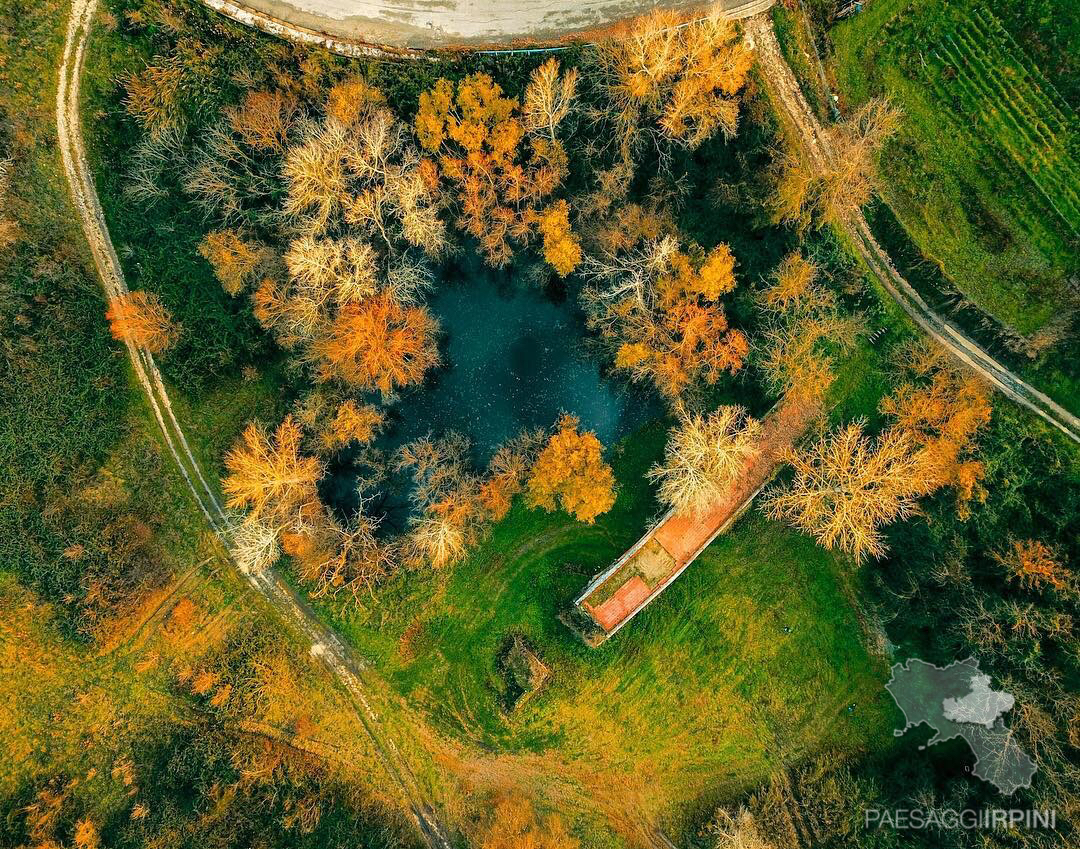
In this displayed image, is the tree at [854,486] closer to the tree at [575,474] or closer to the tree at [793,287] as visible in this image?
the tree at [793,287]

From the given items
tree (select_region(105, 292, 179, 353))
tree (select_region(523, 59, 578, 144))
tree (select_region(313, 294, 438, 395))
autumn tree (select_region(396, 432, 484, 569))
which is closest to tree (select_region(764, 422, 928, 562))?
autumn tree (select_region(396, 432, 484, 569))

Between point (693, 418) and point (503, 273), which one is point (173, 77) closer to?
point (503, 273)

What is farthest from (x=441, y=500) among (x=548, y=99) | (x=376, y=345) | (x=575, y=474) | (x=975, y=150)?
(x=975, y=150)

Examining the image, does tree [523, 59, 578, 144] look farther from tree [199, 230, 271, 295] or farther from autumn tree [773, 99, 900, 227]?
tree [199, 230, 271, 295]

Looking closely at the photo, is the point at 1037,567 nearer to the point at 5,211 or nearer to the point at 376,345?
the point at 376,345

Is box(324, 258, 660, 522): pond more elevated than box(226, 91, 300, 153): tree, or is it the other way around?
box(226, 91, 300, 153): tree
